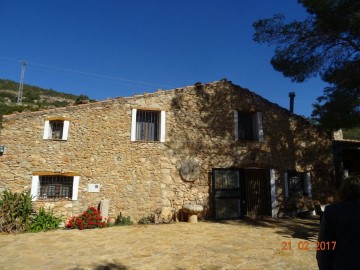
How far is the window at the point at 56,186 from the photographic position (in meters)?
9.30

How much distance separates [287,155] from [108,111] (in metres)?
8.18

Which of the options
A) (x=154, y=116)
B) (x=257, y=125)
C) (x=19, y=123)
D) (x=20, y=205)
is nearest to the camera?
(x=20, y=205)

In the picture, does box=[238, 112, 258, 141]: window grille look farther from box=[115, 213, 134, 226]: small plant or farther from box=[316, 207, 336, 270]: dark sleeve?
box=[316, 207, 336, 270]: dark sleeve

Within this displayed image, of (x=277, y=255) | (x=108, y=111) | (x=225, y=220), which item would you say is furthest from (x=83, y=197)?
(x=277, y=255)

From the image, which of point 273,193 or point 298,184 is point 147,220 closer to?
point 273,193

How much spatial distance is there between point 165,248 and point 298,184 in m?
8.31

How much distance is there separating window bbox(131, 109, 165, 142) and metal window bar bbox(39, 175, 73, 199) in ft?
9.82

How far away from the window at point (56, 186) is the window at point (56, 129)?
4.62 ft

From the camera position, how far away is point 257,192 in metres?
11.8

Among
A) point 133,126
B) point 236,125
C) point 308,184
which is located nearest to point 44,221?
point 133,126

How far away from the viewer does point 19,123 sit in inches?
367

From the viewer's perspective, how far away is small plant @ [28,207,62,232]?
28.1ft

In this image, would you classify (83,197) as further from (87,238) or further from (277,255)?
(277,255)

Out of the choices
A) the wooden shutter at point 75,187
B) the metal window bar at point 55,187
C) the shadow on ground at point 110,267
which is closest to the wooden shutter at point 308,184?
the shadow on ground at point 110,267
